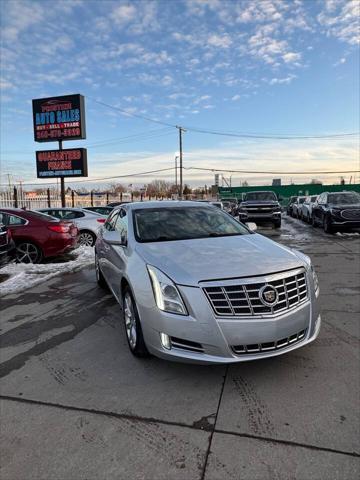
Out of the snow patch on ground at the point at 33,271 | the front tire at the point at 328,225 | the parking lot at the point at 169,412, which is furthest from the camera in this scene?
the front tire at the point at 328,225

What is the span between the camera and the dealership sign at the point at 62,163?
774 inches

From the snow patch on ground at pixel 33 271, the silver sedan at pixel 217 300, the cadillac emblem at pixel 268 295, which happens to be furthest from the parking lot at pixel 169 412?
the snow patch on ground at pixel 33 271

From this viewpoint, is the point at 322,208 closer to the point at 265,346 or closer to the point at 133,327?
the point at 133,327

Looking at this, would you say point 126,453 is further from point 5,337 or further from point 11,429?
point 5,337

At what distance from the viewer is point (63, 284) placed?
23.7 feet

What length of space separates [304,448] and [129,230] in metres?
2.98

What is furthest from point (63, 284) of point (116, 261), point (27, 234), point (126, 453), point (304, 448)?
point (304, 448)

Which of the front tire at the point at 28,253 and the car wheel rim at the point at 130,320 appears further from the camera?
the front tire at the point at 28,253

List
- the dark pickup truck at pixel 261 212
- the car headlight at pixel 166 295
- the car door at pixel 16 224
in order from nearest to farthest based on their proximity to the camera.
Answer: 1. the car headlight at pixel 166 295
2. the car door at pixel 16 224
3. the dark pickup truck at pixel 261 212

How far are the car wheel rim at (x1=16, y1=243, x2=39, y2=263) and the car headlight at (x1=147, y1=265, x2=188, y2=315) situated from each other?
663 cm

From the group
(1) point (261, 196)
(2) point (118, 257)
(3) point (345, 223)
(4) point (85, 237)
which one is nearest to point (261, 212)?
(1) point (261, 196)

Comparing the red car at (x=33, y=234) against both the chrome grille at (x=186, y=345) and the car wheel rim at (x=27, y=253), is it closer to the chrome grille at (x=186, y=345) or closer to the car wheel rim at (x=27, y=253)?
the car wheel rim at (x=27, y=253)

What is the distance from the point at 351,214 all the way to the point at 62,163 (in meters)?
14.4

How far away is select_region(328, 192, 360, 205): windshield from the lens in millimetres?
16719
